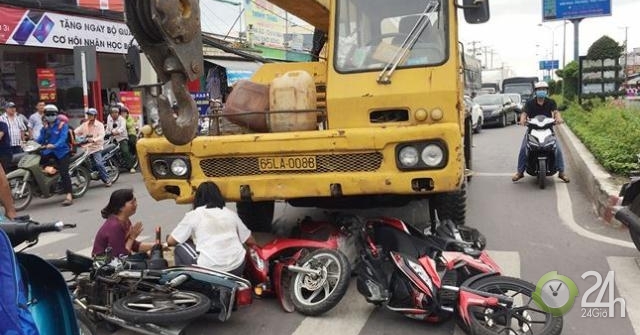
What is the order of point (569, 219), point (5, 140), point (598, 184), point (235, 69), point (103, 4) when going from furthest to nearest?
point (103, 4) < point (235, 69) < point (5, 140) < point (598, 184) < point (569, 219)

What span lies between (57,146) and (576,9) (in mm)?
25962

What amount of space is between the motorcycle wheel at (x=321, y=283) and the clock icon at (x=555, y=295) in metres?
1.30

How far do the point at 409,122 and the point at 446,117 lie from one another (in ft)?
0.96

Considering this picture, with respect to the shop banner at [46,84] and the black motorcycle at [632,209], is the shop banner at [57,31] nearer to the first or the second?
the shop banner at [46,84]

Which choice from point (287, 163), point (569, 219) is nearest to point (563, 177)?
point (569, 219)

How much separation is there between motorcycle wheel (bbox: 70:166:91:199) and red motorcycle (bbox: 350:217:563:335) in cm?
718

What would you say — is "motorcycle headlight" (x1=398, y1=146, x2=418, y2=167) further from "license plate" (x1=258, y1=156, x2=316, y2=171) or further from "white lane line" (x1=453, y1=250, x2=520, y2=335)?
"white lane line" (x1=453, y1=250, x2=520, y2=335)

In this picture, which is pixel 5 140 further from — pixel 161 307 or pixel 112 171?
pixel 161 307

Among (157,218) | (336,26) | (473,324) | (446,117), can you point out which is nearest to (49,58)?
(157,218)

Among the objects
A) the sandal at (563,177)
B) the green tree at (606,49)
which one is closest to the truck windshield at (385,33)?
the sandal at (563,177)

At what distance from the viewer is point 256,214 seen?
6938mm

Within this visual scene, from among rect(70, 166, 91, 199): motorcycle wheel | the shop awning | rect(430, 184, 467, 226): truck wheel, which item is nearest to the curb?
rect(430, 184, 467, 226): truck wheel

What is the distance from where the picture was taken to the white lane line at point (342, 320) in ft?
13.6

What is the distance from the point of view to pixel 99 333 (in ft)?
13.5
